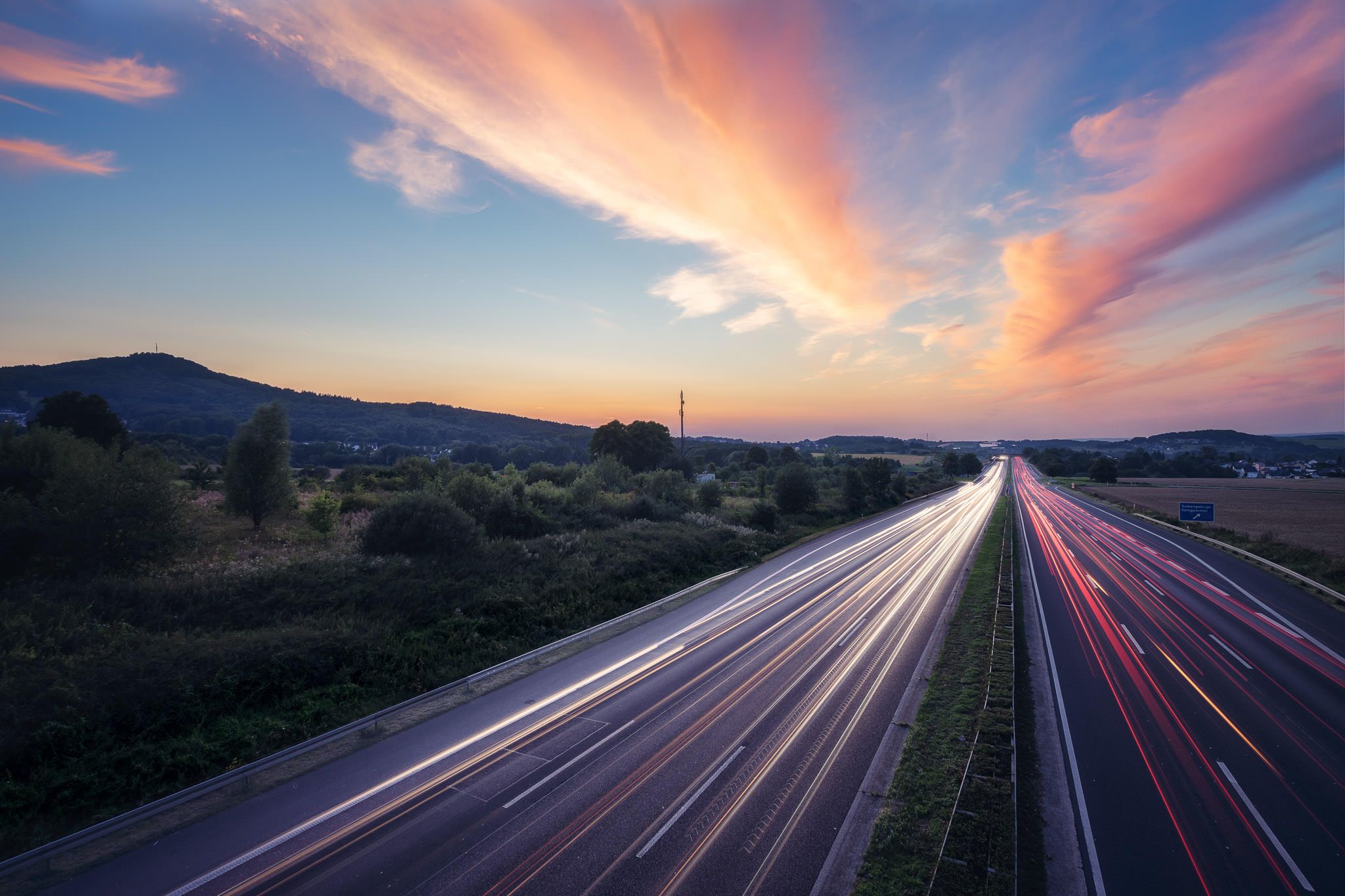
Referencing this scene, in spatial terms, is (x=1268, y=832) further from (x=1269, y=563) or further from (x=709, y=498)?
(x=709, y=498)

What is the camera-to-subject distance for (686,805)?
32.7 ft

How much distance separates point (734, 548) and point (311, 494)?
1417 inches

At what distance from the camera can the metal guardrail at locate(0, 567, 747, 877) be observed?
867 centimetres

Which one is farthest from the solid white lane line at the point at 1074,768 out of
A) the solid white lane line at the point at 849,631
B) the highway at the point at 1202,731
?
the solid white lane line at the point at 849,631

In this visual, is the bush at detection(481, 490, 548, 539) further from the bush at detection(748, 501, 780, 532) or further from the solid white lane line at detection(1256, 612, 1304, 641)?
the solid white lane line at detection(1256, 612, 1304, 641)

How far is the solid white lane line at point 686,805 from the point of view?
8.88m

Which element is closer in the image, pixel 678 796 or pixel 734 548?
pixel 678 796

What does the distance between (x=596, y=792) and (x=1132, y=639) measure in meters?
20.7

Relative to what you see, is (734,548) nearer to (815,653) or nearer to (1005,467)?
(815,653)

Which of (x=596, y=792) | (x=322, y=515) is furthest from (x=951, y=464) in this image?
(x=596, y=792)

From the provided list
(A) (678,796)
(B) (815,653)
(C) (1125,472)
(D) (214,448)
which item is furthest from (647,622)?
(C) (1125,472)

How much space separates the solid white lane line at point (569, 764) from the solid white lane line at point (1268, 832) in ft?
39.5

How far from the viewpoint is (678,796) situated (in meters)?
10.2

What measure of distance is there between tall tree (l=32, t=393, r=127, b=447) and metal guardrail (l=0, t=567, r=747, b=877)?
44.1 metres
